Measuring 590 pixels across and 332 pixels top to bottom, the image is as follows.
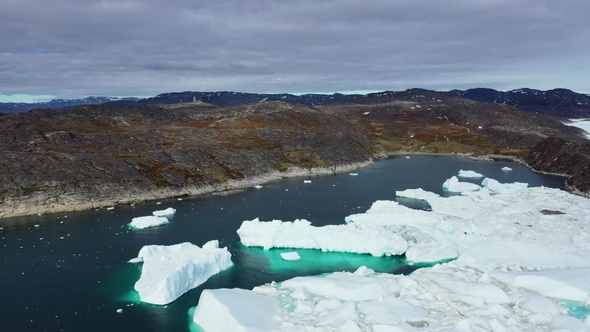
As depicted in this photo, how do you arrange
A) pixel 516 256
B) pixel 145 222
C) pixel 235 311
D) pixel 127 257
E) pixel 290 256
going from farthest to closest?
pixel 145 222, pixel 127 257, pixel 290 256, pixel 516 256, pixel 235 311

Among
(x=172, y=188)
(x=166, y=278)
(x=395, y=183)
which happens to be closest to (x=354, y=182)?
(x=395, y=183)

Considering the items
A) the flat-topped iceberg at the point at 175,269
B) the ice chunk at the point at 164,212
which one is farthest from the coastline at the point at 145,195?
the flat-topped iceberg at the point at 175,269

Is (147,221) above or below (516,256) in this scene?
below

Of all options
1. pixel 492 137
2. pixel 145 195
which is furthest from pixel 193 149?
pixel 492 137

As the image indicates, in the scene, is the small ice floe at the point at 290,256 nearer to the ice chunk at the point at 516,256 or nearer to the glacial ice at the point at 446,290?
the glacial ice at the point at 446,290

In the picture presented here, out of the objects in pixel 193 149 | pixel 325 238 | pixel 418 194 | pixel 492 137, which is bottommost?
pixel 325 238

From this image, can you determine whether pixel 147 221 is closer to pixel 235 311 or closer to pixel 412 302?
pixel 235 311

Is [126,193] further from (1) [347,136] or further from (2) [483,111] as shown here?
(2) [483,111]
